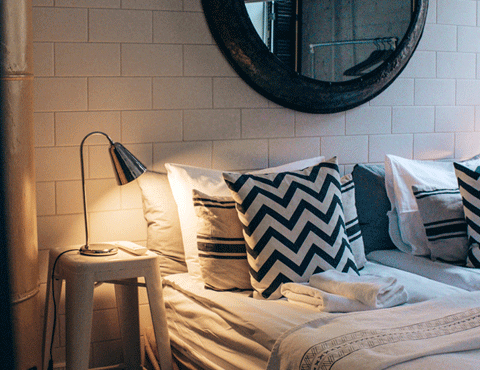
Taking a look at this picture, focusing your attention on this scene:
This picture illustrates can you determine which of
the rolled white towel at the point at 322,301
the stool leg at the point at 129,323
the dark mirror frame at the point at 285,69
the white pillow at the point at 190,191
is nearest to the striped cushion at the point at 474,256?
the rolled white towel at the point at 322,301

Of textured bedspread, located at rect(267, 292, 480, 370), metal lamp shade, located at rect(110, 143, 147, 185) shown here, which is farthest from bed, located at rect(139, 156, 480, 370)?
metal lamp shade, located at rect(110, 143, 147, 185)

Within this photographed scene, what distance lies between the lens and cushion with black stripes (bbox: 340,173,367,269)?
7.30 feet

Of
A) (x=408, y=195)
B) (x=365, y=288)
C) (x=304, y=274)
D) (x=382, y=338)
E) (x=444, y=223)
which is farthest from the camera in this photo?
(x=408, y=195)

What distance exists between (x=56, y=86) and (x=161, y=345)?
3.57ft

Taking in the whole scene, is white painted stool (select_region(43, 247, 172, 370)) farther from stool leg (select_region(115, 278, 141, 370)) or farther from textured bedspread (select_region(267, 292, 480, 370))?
textured bedspread (select_region(267, 292, 480, 370))

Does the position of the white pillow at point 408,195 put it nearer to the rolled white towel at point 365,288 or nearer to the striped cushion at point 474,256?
the striped cushion at point 474,256

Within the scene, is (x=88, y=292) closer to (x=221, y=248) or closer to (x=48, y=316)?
(x=48, y=316)

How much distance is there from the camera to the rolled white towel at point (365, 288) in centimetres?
168

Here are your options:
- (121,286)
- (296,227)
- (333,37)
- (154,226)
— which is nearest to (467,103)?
(333,37)

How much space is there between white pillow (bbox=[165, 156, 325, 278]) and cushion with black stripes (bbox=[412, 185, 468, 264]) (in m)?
0.85

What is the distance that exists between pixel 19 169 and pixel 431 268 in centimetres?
159

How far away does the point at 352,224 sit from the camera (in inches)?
89.6

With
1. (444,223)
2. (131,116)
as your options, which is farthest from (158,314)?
(444,223)

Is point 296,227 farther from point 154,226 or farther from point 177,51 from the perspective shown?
point 177,51
